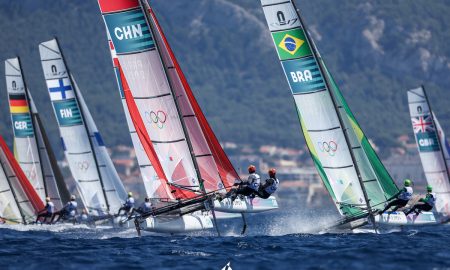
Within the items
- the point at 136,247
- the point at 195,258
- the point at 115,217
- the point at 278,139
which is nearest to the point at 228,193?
the point at 136,247

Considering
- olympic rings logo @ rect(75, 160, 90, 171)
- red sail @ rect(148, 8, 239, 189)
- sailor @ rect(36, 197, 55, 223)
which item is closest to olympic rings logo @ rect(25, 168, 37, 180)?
olympic rings logo @ rect(75, 160, 90, 171)

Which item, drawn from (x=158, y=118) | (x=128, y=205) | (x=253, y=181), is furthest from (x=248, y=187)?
(x=128, y=205)

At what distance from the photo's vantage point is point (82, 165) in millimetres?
38938

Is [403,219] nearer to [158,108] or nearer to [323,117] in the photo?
[323,117]

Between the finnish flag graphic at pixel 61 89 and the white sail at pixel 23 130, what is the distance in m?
1.57

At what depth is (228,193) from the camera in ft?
82.0

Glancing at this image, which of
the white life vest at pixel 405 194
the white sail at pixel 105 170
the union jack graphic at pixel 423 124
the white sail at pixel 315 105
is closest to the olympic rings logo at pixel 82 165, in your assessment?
the white sail at pixel 105 170

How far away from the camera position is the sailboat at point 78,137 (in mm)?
38719

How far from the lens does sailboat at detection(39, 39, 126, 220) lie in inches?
1524

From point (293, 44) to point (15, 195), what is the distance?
1402 centimetres

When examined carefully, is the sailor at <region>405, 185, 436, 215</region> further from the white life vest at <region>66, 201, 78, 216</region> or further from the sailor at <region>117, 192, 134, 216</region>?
the white life vest at <region>66, 201, 78, 216</region>

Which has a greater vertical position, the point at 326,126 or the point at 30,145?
the point at 30,145

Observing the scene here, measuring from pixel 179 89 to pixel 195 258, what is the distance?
6.62 metres

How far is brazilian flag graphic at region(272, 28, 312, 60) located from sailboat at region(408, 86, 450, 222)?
50.3 ft
